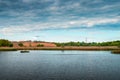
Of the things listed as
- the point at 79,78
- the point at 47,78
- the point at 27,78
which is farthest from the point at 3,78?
the point at 79,78

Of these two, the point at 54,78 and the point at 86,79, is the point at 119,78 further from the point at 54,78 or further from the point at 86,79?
the point at 54,78

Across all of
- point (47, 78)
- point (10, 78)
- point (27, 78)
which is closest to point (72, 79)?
point (47, 78)

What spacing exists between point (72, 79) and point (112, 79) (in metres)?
7.62

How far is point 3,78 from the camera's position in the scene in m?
48.0

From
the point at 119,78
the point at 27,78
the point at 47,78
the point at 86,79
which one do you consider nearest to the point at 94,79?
the point at 86,79

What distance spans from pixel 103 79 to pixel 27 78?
14550mm

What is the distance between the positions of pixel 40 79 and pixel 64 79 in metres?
4.53

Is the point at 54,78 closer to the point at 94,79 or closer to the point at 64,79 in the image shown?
the point at 64,79

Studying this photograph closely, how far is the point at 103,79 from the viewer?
4769 centimetres

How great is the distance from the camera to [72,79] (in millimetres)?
47438

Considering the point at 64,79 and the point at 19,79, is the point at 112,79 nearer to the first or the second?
the point at 64,79

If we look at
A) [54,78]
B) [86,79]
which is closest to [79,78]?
[86,79]

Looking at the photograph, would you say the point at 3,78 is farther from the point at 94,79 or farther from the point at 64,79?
the point at 94,79

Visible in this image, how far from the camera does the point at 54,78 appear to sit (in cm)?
4850
